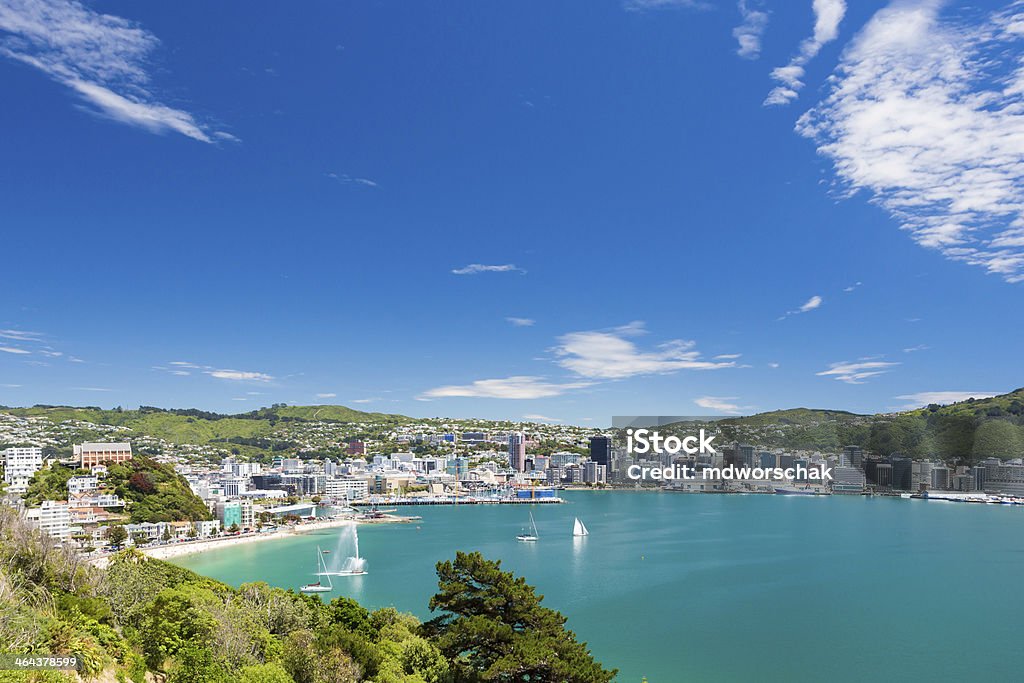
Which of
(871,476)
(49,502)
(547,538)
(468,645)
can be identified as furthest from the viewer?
(871,476)

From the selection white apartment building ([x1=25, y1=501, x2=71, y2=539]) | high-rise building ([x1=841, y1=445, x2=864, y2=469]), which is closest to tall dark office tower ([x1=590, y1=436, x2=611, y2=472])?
high-rise building ([x1=841, y1=445, x2=864, y2=469])

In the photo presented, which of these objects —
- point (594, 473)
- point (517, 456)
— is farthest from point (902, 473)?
point (517, 456)

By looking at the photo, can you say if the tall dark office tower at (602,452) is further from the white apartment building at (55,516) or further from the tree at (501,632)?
the tree at (501,632)

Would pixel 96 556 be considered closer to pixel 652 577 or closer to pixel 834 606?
pixel 652 577

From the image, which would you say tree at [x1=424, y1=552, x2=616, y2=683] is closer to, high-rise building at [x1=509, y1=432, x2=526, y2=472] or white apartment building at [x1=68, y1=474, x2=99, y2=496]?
white apartment building at [x1=68, y1=474, x2=99, y2=496]

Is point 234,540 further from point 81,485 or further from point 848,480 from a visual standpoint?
point 848,480

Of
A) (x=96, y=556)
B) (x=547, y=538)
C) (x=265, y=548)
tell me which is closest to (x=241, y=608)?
(x=96, y=556)
